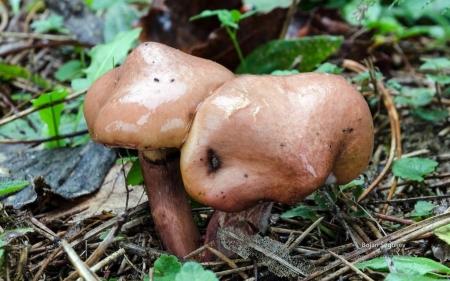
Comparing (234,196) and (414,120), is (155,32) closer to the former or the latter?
(414,120)

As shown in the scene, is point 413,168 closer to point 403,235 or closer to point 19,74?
point 403,235

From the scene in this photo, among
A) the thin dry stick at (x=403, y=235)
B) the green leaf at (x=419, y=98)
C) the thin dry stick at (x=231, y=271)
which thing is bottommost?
the green leaf at (x=419, y=98)

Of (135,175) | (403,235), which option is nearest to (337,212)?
(403,235)

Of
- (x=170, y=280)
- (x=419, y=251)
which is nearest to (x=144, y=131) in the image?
(x=170, y=280)

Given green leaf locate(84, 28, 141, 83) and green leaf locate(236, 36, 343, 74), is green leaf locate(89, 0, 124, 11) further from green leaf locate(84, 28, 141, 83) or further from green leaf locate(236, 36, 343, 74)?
green leaf locate(236, 36, 343, 74)

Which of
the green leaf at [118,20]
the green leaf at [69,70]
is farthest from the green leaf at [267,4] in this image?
the green leaf at [69,70]

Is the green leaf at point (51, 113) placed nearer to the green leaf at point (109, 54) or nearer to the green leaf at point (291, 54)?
the green leaf at point (109, 54)

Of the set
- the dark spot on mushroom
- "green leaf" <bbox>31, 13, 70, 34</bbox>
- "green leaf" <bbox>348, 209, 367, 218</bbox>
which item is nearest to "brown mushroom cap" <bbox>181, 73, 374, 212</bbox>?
the dark spot on mushroom
